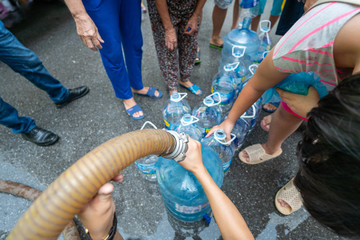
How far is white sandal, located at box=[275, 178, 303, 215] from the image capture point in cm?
136

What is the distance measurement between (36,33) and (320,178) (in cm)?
409

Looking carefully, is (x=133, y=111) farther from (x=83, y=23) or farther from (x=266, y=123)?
(x=266, y=123)

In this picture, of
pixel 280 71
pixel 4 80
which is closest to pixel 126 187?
pixel 280 71

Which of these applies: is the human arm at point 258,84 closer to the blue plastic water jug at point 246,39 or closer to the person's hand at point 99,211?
the person's hand at point 99,211

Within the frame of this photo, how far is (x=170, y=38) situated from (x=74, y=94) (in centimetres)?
126

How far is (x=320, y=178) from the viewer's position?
56 centimetres

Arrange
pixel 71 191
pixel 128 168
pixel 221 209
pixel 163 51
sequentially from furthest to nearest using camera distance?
pixel 163 51 → pixel 128 168 → pixel 221 209 → pixel 71 191

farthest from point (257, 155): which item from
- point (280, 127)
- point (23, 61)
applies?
point (23, 61)

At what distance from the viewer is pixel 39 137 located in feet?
5.58

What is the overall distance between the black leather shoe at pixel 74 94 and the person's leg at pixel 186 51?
1132mm

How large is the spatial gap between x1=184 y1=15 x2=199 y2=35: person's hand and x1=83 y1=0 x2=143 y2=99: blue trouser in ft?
1.38

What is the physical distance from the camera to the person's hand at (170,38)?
158 cm

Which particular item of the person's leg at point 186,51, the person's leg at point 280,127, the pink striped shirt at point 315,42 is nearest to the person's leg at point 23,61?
the person's leg at point 186,51

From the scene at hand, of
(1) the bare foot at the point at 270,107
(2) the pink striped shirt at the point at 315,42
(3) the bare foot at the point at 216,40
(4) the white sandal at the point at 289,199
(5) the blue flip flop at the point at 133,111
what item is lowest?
(4) the white sandal at the point at 289,199
